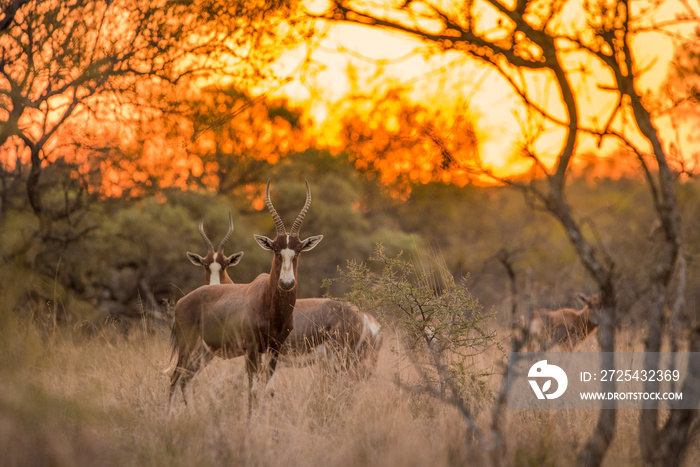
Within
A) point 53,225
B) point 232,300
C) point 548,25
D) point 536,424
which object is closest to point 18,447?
point 232,300

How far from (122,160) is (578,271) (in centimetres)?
1313

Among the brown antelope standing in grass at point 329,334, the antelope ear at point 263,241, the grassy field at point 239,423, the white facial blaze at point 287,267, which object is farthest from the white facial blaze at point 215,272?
the white facial blaze at point 287,267

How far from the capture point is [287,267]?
24.1ft

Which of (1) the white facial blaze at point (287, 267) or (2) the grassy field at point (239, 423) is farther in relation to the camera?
(1) the white facial blaze at point (287, 267)

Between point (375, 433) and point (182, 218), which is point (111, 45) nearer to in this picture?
point (375, 433)

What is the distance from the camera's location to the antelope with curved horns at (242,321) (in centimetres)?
728

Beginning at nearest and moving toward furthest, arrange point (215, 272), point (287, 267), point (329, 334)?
point (287, 267) < point (329, 334) < point (215, 272)

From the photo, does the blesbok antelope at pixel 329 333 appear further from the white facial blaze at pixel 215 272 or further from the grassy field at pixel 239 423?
the white facial blaze at pixel 215 272

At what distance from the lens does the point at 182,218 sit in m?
14.6
